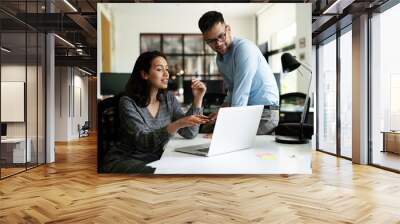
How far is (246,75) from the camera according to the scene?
179 inches

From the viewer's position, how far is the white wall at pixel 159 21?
4625 millimetres

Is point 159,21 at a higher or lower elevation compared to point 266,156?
higher

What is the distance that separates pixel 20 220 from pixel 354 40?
5.40m

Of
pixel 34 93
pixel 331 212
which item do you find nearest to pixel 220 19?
pixel 331 212

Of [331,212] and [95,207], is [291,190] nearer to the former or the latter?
[331,212]

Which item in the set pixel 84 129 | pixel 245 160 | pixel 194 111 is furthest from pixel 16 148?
pixel 245 160

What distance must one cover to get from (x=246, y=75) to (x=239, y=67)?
0.42 ft

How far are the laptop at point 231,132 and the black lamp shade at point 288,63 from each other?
54 centimetres

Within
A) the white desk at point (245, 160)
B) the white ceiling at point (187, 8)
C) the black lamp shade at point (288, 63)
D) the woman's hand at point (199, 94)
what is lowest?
the white desk at point (245, 160)

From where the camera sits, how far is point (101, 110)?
15.2ft

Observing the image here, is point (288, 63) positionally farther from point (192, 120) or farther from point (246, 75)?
point (192, 120)

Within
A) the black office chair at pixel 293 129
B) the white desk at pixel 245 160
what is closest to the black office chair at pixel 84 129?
the white desk at pixel 245 160

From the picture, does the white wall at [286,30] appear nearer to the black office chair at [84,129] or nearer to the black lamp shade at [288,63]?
the black lamp shade at [288,63]

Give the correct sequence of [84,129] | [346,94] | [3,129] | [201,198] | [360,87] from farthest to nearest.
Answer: [346,94], [360,87], [84,129], [3,129], [201,198]
